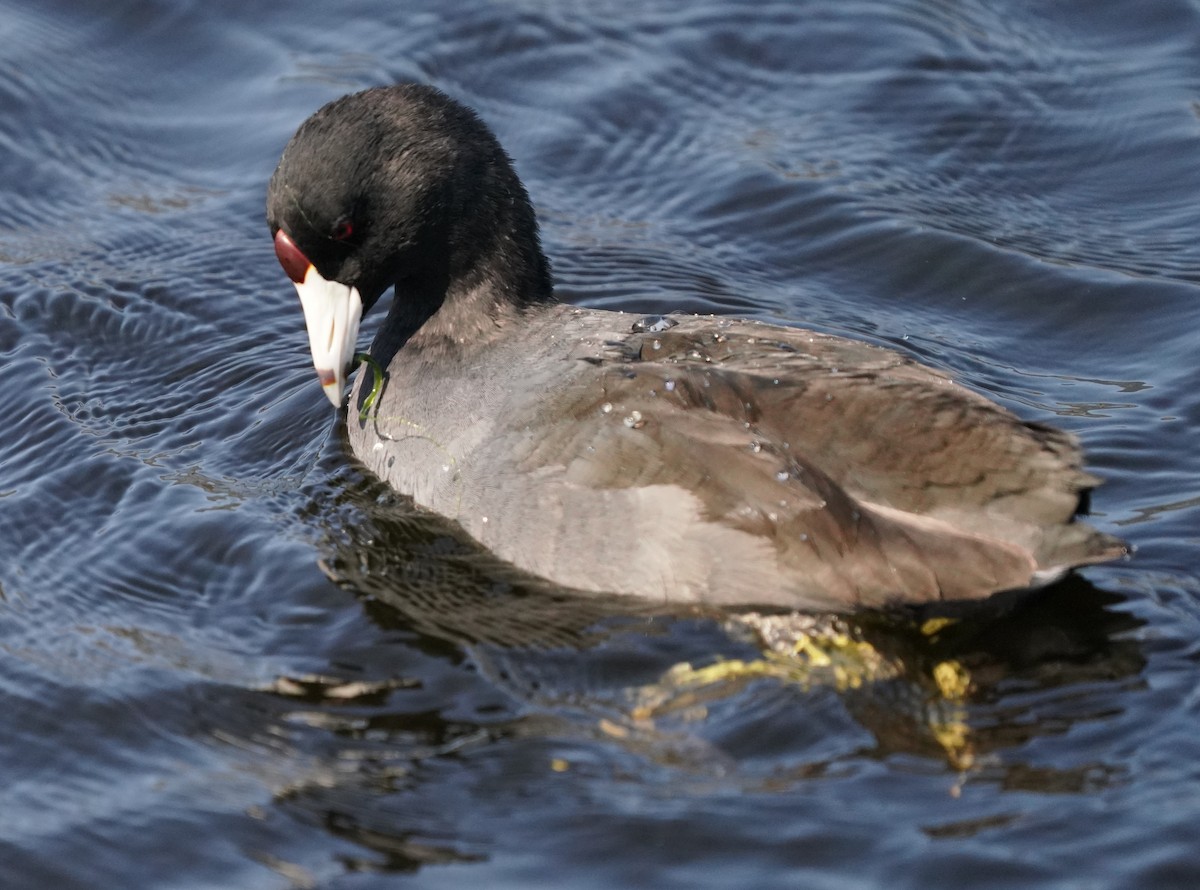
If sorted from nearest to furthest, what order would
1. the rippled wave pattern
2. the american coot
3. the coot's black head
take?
the rippled wave pattern, the american coot, the coot's black head

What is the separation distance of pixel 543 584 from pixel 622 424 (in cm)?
62

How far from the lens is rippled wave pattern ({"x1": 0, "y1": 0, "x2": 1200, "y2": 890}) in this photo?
4.61 m

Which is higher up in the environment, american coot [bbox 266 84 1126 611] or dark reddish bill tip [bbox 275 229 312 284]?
dark reddish bill tip [bbox 275 229 312 284]

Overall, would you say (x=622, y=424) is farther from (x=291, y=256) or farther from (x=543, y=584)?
(x=291, y=256)

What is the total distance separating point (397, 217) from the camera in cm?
612

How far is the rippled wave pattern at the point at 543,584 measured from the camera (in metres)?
4.61

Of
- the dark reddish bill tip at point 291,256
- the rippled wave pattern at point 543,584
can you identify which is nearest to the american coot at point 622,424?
the dark reddish bill tip at point 291,256

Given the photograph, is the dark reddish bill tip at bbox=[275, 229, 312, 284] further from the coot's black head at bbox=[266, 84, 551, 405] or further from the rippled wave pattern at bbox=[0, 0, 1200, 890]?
the rippled wave pattern at bbox=[0, 0, 1200, 890]

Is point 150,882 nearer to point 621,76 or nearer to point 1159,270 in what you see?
point 1159,270

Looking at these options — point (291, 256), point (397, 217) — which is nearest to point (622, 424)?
point (397, 217)

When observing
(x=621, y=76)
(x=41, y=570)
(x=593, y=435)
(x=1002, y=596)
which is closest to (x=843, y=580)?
(x=1002, y=596)

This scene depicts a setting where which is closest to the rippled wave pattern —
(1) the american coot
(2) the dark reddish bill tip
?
(1) the american coot

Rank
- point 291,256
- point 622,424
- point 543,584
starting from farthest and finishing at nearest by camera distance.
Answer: point 291,256 < point 543,584 < point 622,424

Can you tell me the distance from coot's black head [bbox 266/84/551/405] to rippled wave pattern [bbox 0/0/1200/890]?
2.39 feet
